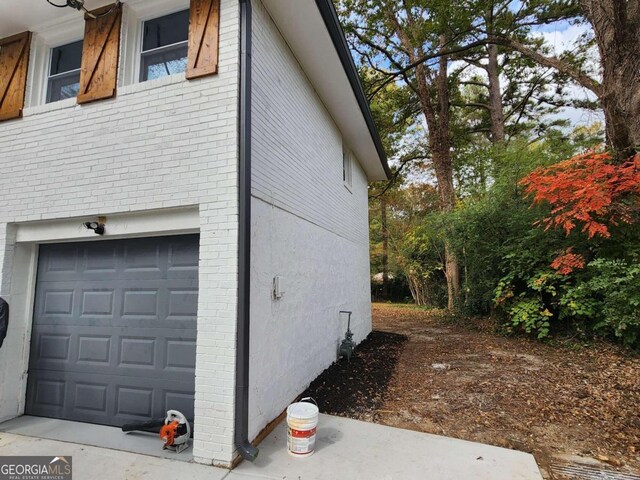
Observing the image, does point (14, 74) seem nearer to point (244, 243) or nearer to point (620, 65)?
point (244, 243)

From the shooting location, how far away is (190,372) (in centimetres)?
344

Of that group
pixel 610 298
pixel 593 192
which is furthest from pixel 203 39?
pixel 610 298

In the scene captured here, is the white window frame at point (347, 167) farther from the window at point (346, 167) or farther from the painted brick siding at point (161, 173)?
the painted brick siding at point (161, 173)

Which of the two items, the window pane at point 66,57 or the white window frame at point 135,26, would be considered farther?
the window pane at point 66,57

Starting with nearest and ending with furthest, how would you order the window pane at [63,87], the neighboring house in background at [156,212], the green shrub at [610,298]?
the neighboring house in background at [156,212]
the window pane at [63,87]
the green shrub at [610,298]

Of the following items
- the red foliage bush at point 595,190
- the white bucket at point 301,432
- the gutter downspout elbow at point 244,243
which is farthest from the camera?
the red foliage bush at point 595,190

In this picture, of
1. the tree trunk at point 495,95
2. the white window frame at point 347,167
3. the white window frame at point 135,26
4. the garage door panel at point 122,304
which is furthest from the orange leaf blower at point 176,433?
the tree trunk at point 495,95

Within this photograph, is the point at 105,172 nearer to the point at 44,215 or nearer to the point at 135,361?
the point at 44,215

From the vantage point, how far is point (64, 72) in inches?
171

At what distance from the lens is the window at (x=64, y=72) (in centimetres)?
430

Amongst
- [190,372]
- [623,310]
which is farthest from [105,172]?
[623,310]

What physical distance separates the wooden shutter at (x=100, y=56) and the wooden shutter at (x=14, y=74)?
0.98 meters

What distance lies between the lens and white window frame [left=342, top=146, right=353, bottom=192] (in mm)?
7971

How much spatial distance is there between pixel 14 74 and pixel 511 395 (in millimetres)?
7677
